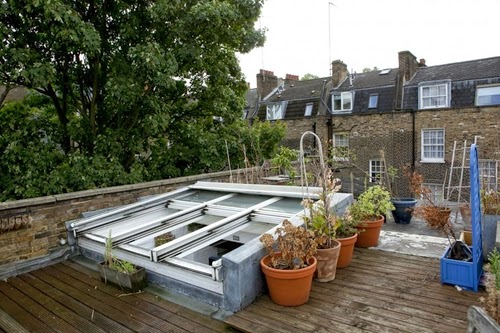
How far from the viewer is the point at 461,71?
60.1 feet

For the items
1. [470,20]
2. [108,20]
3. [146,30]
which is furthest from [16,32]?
[470,20]

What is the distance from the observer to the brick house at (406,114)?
676 inches

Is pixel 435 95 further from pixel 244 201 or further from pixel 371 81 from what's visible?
pixel 244 201

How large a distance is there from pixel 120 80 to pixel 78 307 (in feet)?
13.4

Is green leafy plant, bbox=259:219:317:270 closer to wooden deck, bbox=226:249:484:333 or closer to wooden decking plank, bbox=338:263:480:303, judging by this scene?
wooden deck, bbox=226:249:484:333

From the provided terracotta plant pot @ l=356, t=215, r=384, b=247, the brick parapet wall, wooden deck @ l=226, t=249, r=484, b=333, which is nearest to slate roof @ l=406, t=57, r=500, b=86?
terracotta plant pot @ l=356, t=215, r=384, b=247

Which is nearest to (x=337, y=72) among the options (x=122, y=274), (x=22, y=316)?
(x=122, y=274)

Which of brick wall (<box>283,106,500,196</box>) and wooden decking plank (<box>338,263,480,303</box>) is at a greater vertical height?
brick wall (<box>283,106,500,196</box>)

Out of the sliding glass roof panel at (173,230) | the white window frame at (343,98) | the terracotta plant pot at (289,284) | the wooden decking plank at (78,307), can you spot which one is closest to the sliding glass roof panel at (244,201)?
the sliding glass roof panel at (173,230)

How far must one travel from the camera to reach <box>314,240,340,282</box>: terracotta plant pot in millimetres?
3771

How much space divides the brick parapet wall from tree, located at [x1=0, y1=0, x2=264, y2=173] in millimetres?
1296

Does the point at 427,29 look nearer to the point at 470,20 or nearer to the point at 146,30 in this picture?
the point at 470,20

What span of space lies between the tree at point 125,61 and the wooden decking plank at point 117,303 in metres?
2.84

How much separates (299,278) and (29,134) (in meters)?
6.06
